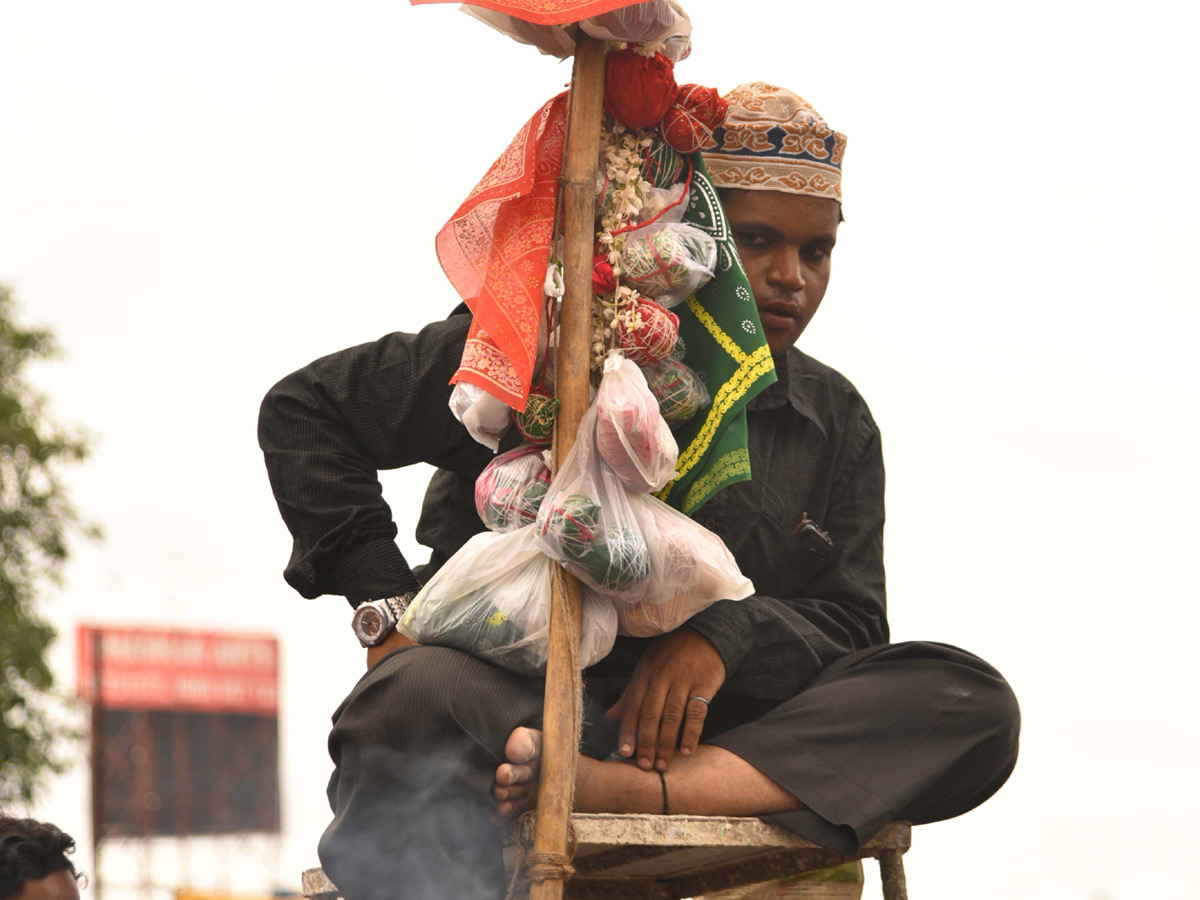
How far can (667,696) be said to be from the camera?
329 centimetres

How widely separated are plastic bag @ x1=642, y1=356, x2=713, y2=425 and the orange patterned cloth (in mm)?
251

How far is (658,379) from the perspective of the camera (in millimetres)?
3191

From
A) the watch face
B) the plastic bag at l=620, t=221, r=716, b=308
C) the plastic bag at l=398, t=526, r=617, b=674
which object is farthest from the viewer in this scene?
A: the watch face

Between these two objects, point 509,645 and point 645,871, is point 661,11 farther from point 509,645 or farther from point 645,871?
point 645,871

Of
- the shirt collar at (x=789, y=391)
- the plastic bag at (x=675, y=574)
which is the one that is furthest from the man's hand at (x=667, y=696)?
the shirt collar at (x=789, y=391)

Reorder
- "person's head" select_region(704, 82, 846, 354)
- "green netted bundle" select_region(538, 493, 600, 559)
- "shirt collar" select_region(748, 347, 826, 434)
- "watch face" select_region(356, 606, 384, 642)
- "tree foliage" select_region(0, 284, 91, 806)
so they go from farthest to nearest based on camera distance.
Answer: "tree foliage" select_region(0, 284, 91, 806) < "shirt collar" select_region(748, 347, 826, 434) < "person's head" select_region(704, 82, 846, 354) < "watch face" select_region(356, 606, 384, 642) < "green netted bundle" select_region(538, 493, 600, 559)

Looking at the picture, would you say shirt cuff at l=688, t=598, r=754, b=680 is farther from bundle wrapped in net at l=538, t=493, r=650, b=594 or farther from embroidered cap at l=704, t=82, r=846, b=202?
embroidered cap at l=704, t=82, r=846, b=202

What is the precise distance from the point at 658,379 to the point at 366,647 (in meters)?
0.83

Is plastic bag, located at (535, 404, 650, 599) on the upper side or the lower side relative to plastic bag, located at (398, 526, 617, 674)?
upper

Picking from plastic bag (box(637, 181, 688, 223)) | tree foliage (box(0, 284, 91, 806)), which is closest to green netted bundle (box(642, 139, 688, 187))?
plastic bag (box(637, 181, 688, 223))

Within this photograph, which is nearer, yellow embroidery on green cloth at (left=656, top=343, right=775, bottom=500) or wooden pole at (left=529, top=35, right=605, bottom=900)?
wooden pole at (left=529, top=35, right=605, bottom=900)

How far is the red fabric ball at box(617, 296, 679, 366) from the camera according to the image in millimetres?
3094

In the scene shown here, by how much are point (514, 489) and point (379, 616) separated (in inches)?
18.5

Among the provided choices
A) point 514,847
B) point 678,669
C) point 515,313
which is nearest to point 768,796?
point 678,669
